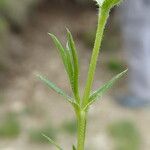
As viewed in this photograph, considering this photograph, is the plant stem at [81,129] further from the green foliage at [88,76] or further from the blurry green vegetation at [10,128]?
the blurry green vegetation at [10,128]

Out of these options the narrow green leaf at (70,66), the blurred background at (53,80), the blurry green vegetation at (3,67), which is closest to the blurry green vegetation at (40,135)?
the blurred background at (53,80)

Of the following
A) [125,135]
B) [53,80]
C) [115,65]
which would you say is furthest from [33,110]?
[115,65]

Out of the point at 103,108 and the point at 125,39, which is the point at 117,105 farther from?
the point at 125,39

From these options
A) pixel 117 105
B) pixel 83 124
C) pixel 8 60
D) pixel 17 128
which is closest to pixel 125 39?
pixel 117 105

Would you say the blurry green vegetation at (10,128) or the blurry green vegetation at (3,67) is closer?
the blurry green vegetation at (10,128)

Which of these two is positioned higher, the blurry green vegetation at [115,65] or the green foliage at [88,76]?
the blurry green vegetation at [115,65]

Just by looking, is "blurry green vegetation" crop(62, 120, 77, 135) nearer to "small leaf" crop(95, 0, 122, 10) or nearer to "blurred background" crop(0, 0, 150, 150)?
"blurred background" crop(0, 0, 150, 150)

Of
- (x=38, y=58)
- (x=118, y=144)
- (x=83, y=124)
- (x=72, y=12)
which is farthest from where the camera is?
(x=72, y=12)
